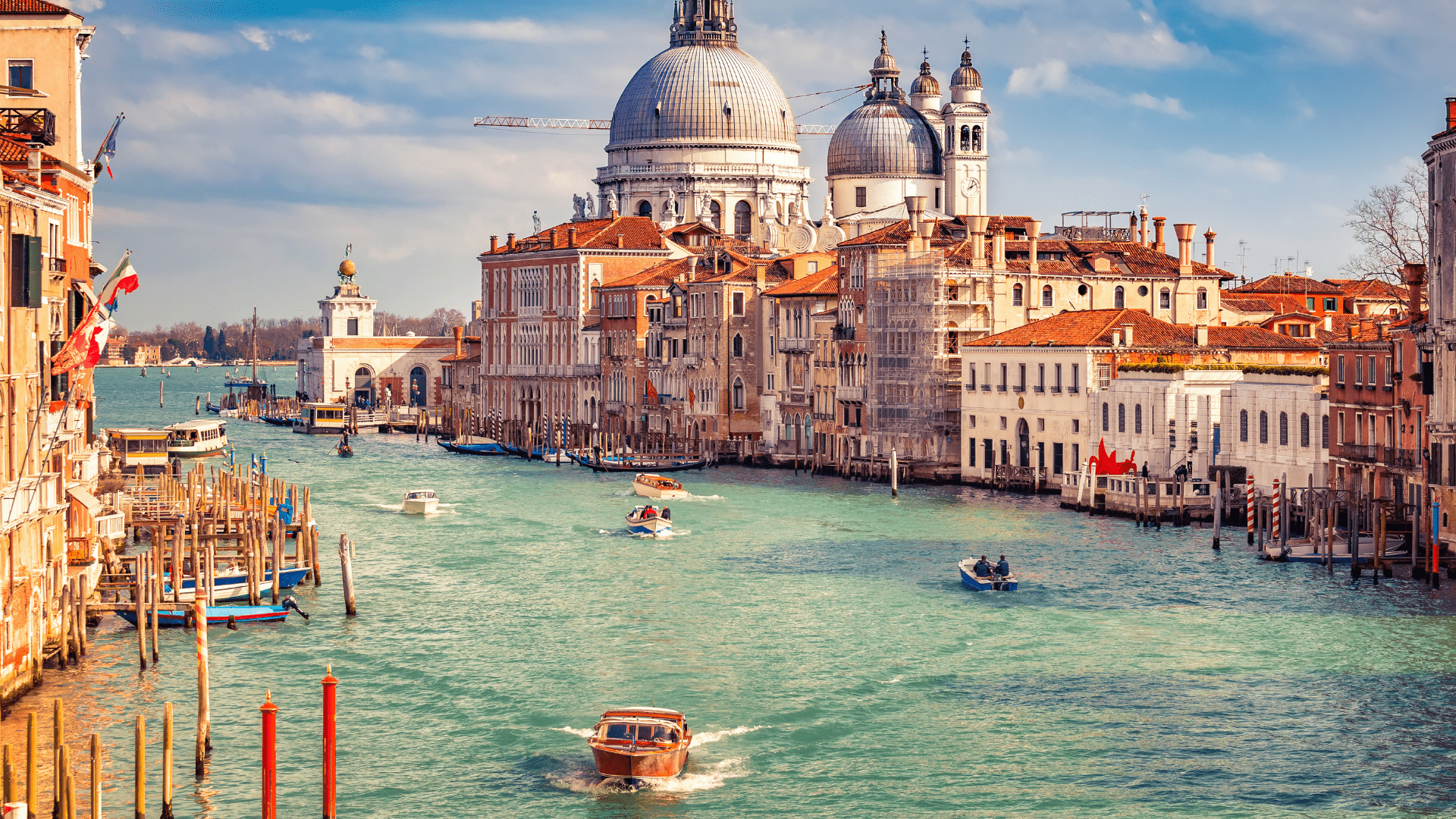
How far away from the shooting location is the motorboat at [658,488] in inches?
2261

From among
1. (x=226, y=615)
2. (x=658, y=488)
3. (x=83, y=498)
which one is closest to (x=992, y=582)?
(x=226, y=615)

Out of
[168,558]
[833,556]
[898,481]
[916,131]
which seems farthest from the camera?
[916,131]

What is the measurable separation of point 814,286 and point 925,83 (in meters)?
28.4

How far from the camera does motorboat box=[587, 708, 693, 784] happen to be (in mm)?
22484

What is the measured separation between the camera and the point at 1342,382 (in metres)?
43.8

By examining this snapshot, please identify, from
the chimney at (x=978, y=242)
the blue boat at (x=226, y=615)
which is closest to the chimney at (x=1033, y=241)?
the chimney at (x=978, y=242)

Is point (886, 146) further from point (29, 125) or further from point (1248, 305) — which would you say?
point (29, 125)

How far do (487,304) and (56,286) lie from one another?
7621 centimetres

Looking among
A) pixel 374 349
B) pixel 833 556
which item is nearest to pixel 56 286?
pixel 833 556

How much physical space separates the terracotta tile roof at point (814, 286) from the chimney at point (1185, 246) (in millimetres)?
11405

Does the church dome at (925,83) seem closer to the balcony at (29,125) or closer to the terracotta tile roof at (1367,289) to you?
the terracotta tile roof at (1367,289)

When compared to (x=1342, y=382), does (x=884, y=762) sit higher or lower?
lower

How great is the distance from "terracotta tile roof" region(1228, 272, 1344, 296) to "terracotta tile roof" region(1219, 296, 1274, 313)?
9.87 feet

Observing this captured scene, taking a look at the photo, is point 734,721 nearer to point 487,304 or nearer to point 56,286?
point 56,286
